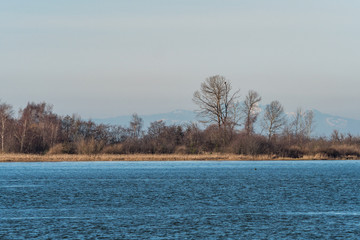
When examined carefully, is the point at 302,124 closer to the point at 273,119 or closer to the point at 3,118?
the point at 273,119

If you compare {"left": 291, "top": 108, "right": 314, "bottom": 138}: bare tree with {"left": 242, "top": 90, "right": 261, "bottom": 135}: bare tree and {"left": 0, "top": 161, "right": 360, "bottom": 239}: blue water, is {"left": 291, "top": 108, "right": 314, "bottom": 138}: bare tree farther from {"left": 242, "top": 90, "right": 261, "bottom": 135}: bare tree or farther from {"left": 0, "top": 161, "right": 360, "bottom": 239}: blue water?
{"left": 0, "top": 161, "right": 360, "bottom": 239}: blue water

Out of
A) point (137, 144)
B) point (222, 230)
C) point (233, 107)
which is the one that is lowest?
point (222, 230)

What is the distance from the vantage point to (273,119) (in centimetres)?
12494

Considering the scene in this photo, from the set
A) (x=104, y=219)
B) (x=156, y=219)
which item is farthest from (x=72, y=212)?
(x=156, y=219)

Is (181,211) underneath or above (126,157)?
underneath

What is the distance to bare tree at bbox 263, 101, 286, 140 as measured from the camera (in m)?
122

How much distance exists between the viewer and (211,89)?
102 meters

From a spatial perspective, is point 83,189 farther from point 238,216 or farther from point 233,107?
point 233,107

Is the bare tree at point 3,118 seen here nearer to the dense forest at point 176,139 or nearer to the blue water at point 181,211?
the dense forest at point 176,139

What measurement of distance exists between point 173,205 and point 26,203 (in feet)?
29.2

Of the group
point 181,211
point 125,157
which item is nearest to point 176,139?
point 125,157

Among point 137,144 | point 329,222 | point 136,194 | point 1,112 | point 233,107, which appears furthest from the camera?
point 233,107

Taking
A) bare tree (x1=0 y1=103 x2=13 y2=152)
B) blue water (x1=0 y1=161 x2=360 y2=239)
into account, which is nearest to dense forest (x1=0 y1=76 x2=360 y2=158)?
bare tree (x1=0 y1=103 x2=13 y2=152)

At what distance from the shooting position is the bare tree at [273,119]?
12200 cm
